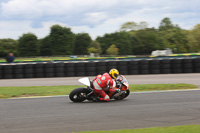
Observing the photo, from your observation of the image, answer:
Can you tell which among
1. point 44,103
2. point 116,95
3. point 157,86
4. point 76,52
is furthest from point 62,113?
point 76,52

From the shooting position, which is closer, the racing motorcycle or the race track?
the race track

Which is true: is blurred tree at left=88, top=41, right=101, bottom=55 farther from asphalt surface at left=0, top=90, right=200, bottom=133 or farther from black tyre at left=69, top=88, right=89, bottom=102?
asphalt surface at left=0, top=90, right=200, bottom=133

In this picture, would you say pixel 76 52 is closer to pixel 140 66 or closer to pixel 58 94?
pixel 140 66

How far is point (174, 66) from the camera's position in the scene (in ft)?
Result: 53.7

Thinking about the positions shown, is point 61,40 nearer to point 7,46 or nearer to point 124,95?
point 7,46

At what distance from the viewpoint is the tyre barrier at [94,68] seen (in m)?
16.1

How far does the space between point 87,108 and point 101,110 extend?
0.48 metres

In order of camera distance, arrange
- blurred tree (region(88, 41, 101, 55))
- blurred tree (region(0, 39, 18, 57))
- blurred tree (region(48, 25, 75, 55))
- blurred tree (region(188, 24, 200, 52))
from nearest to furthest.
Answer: blurred tree (region(188, 24, 200, 52))
blurred tree (region(0, 39, 18, 57))
blurred tree (region(88, 41, 101, 55))
blurred tree (region(48, 25, 75, 55))

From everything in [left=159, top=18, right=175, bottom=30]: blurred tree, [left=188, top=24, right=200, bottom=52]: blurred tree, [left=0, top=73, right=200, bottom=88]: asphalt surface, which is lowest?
[left=0, top=73, right=200, bottom=88]: asphalt surface

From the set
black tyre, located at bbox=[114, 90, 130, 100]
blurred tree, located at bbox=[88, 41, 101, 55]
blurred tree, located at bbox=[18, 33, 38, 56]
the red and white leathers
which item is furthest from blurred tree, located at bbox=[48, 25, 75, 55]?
the red and white leathers

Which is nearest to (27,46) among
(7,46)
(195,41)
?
(7,46)

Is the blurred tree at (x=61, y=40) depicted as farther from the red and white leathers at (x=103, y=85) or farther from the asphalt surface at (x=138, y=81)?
the red and white leathers at (x=103, y=85)

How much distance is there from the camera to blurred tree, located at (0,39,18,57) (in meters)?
86.2

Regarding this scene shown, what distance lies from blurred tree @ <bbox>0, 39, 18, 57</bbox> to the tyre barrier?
73.9 meters
